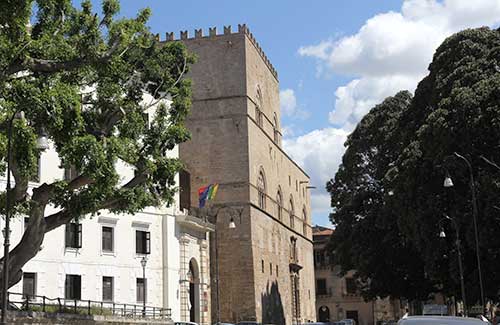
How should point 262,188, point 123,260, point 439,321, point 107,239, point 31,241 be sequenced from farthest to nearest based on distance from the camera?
1. point 262,188
2. point 123,260
3. point 107,239
4. point 31,241
5. point 439,321

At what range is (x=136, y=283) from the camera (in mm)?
38625

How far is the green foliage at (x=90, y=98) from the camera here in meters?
18.3

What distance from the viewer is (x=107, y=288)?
121ft

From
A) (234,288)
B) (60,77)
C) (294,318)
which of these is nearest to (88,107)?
(60,77)

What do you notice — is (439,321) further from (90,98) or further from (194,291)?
(194,291)

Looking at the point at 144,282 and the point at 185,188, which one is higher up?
the point at 185,188

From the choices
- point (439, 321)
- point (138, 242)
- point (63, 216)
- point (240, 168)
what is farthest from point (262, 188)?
point (439, 321)

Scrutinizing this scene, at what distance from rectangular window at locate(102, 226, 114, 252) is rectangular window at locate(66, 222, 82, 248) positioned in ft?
5.07

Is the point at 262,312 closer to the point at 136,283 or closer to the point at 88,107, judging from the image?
the point at 136,283

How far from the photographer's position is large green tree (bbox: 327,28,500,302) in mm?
31719

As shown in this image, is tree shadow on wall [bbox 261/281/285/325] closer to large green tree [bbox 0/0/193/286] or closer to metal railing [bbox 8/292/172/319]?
metal railing [bbox 8/292/172/319]

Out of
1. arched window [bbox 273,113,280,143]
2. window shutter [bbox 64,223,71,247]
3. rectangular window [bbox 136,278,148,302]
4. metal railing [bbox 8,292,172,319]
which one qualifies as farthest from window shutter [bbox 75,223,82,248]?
arched window [bbox 273,113,280,143]

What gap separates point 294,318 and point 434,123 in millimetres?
33031

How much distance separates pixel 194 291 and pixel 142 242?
6978mm
